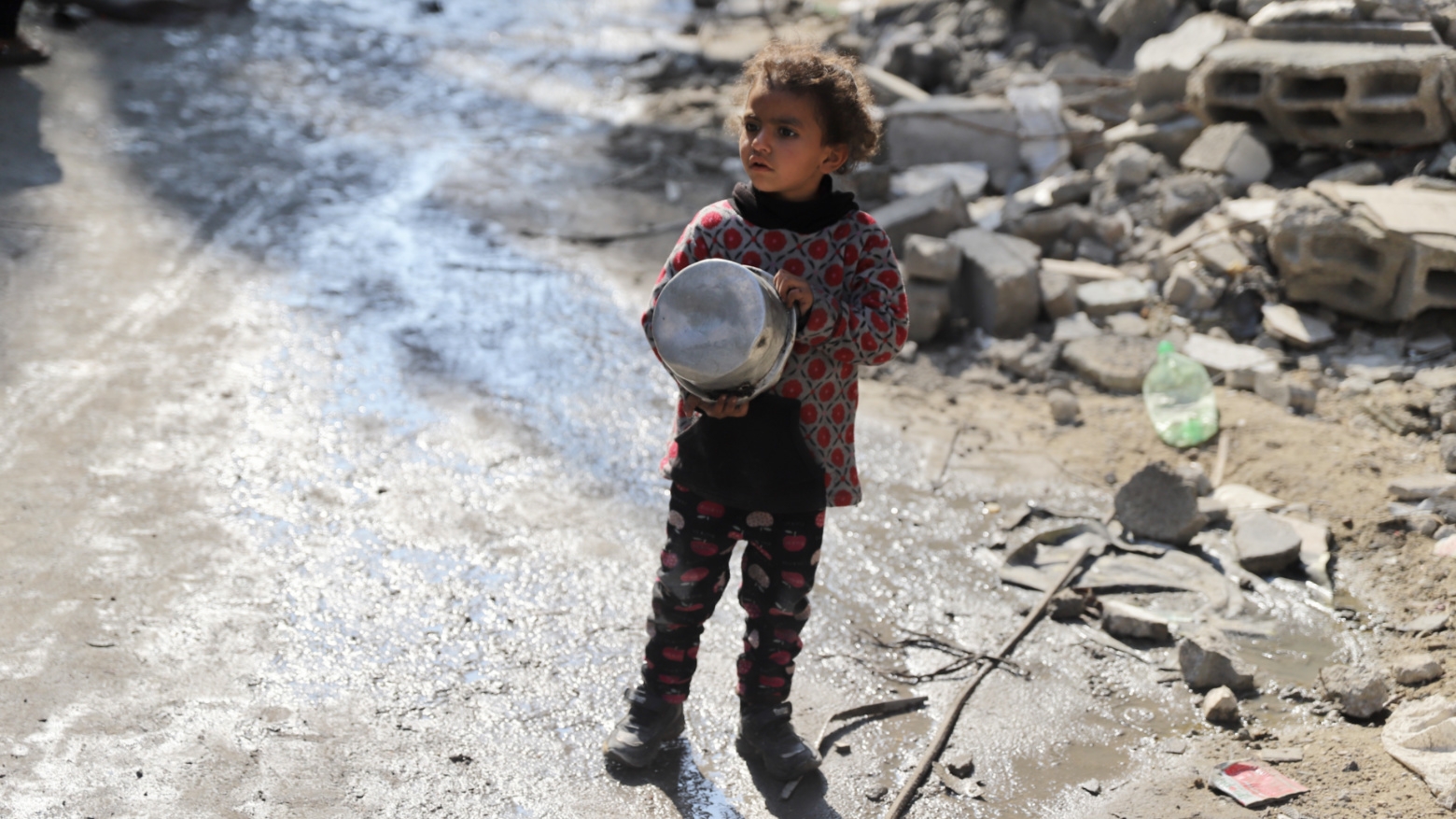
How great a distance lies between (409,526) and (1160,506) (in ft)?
7.73

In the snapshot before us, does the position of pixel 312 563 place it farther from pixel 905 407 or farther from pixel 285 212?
pixel 285 212

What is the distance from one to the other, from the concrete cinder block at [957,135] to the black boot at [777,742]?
191 inches

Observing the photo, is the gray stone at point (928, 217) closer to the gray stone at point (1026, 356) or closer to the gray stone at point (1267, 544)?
the gray stone at point (1026, 356)

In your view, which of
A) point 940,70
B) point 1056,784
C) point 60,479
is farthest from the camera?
point 940,70

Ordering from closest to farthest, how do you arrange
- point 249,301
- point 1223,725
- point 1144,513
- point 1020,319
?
point 1223,725
point 1144,513
point 249,301
point 1020,319

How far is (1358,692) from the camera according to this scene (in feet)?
9.55

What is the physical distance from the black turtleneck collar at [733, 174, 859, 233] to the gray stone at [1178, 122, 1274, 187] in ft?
13.9

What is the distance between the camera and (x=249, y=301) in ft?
15.5

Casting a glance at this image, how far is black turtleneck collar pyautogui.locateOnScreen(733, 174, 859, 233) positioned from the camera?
93.4 inches

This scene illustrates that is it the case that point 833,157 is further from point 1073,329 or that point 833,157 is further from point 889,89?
point 889,89

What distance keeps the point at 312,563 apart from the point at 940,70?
628 centimetres

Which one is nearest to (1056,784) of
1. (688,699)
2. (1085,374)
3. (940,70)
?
(688,699)

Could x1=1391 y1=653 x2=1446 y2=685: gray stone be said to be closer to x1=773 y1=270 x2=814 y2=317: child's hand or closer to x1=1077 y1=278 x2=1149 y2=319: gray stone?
x1=773 y1=270 x2=814 y2=317: child's hand

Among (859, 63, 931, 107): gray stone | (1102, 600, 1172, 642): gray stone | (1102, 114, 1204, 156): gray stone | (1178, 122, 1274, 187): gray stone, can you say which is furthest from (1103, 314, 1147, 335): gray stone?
(859, 63, 931, 107): gray stone
